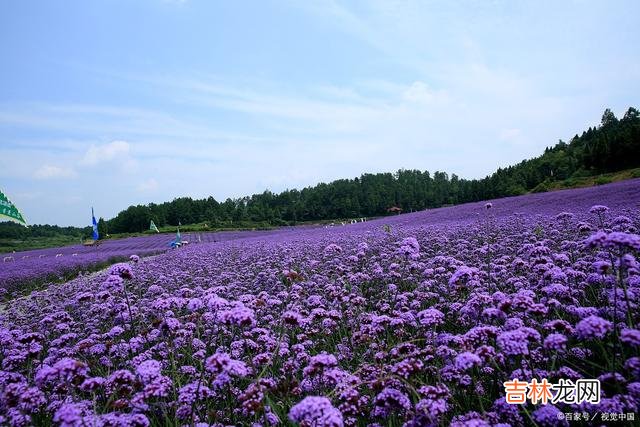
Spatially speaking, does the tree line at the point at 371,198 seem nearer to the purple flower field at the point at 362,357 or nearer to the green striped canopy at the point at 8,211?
the green striped canopy at the point at 8,211

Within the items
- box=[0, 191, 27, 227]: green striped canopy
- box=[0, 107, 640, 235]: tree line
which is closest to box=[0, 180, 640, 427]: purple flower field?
box=[0, 191, 27, 227]: green striped canopy

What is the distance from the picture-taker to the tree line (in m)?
64.6

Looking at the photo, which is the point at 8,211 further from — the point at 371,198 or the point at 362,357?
the point at 371,198

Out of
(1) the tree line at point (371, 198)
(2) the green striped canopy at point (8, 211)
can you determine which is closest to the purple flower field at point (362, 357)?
(2) the green striped canopy at point (8, 211)

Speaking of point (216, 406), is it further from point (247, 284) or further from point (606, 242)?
point (247, 284)

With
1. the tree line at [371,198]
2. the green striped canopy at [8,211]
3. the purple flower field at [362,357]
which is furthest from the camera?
the tree line at [371,198]

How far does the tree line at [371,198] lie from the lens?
6456 cm

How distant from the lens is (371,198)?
103 m

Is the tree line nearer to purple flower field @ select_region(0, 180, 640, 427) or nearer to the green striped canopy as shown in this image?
the green striped canopy

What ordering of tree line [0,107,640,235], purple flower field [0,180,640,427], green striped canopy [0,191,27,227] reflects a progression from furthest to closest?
tree line [0,107,640,235] < green striped canopy [0,191,27,227] < purple flower field [0,180,640,427]

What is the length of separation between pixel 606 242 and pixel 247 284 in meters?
7.60

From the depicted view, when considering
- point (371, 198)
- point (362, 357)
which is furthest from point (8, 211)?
point (371, 198)

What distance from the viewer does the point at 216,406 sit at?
13.0ft

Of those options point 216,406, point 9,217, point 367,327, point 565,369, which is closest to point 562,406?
point 565,369
